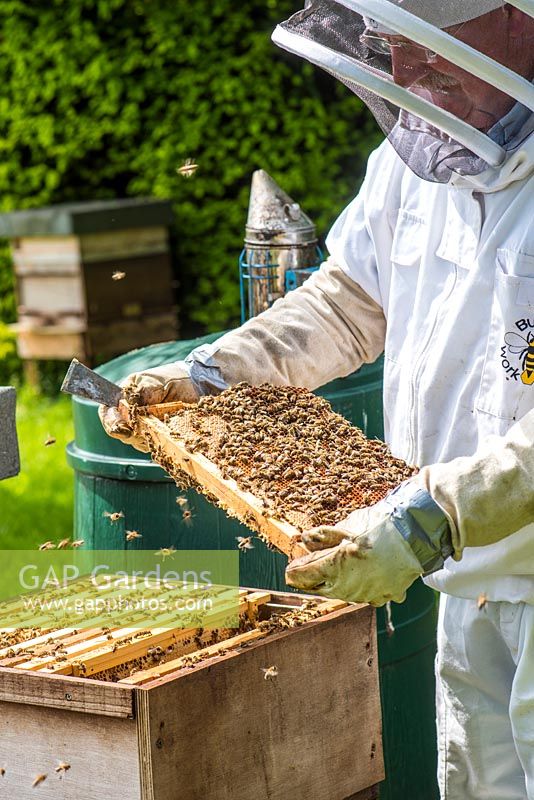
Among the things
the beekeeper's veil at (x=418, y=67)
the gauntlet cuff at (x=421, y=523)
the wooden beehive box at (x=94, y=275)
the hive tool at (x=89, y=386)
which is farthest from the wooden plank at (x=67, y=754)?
the wooden beehive box at (x=94, y=275)

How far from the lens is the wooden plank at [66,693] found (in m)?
2.19

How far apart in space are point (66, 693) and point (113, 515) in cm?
106

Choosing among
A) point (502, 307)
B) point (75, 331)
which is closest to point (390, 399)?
point (502, 307)

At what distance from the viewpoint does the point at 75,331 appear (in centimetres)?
807

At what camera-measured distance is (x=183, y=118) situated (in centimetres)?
853

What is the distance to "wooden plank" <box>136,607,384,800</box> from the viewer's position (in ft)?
7.32

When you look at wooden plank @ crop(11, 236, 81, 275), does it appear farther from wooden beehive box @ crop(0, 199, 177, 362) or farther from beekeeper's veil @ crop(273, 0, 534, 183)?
beekeeper's veil @ crop(273, 0, 534, 183)

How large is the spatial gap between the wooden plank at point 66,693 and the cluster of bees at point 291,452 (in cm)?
45

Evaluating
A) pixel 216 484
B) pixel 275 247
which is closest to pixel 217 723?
pixel 216 484

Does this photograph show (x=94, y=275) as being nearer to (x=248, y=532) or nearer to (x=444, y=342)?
(x=248, y=532)

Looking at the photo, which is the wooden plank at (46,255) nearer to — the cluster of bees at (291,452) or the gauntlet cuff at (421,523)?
the cluster of bees at (291,452)

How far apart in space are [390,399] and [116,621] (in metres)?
0.84

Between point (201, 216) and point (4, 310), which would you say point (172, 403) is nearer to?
point (201, 216)

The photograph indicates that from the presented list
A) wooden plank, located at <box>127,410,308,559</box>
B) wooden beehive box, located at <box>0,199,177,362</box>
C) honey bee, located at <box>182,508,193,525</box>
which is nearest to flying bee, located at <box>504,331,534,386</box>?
wooden plank, located at <box>127,410,308,559</box>
